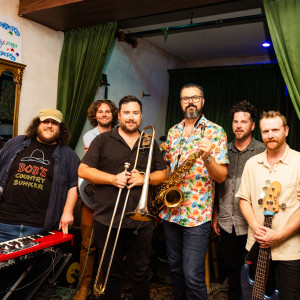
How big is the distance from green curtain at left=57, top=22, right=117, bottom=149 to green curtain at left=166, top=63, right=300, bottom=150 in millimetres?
3099

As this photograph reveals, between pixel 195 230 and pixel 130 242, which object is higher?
pixel 195 230

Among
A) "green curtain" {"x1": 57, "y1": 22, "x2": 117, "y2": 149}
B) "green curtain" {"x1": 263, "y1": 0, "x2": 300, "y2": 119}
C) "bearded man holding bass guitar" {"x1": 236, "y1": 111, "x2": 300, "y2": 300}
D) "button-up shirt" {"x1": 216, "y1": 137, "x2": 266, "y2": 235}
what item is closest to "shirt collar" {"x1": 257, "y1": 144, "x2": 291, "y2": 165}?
"bearded man holding bass guitar" {"x1": 236, "y1": 111, "x2": 300, "y2": 300}

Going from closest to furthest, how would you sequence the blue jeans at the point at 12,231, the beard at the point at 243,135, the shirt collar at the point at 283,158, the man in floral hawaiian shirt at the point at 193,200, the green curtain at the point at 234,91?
the shirt collar at the point at 283,158, the man in floral hawaiian shirt at the point at 193,200, the blue jeans at the point at 12,231, the beard at the point at 243,135, the green curtain at the point at 234,91

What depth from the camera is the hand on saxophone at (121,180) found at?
2020mm

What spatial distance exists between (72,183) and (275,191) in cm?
161

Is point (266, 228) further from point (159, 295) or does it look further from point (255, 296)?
point (159, 295)

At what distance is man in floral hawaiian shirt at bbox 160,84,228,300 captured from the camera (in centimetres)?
215

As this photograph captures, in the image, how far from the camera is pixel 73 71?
13.3 ft

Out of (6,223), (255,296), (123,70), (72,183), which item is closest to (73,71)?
(123,70)

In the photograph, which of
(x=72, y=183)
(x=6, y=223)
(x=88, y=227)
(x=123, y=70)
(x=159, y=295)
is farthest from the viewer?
(x=123, y=70)

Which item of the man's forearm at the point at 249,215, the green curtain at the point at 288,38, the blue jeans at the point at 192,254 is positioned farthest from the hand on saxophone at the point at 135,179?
the green curtain at the point at 288,38

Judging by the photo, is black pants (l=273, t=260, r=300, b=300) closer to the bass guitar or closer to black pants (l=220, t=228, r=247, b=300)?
the bass guitar

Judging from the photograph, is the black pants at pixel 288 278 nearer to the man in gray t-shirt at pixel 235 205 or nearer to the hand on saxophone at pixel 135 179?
the man in gray t-shirt at pixel 235 205

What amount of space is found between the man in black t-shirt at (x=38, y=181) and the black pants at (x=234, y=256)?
1268mm
